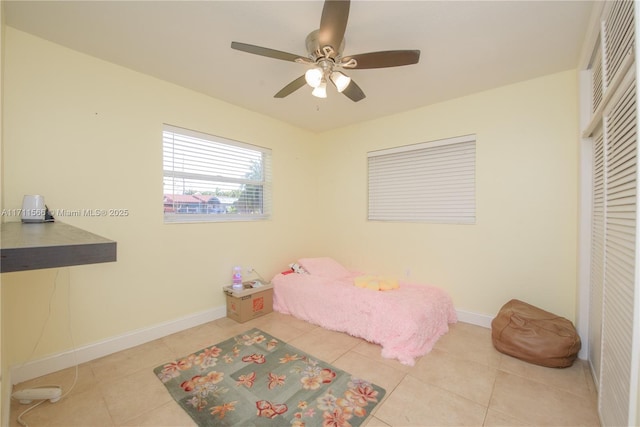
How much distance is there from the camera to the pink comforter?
2.22 m

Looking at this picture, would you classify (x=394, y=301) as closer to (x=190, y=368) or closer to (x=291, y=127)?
(x=190, y=368)

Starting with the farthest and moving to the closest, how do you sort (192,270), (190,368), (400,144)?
(400,144) < (192,270) < (190,368)

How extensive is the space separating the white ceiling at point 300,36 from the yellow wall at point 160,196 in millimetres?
266

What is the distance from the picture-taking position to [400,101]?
2943 mm

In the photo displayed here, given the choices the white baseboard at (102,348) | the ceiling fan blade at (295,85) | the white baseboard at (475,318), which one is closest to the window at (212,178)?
the white baseboard at (102,348)

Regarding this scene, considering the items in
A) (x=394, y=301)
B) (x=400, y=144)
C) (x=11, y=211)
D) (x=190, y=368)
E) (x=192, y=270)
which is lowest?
(x=190, y=368)

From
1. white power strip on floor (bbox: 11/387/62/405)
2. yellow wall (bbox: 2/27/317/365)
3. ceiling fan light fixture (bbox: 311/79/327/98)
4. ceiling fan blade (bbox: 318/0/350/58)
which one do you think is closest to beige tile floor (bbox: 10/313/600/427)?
white power strip on floor (bbox: 11/387/62/405)

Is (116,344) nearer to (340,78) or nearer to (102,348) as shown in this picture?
(102,348)

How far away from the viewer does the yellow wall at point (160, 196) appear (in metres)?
1.93

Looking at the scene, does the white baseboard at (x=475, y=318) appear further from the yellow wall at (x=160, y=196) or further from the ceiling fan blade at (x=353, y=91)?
the ceiling fan blade at (x=353, y=91)

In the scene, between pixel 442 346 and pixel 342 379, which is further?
pixel 442 346

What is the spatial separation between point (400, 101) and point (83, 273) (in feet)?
11.2

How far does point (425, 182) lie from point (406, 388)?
7.21 feet

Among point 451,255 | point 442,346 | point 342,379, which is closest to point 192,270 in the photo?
point 342,379
